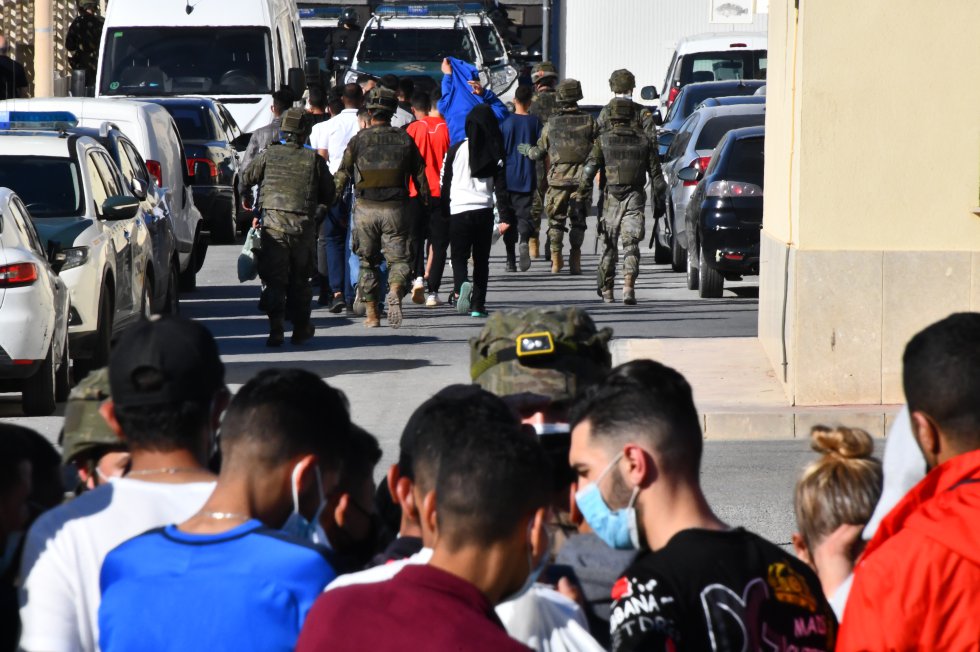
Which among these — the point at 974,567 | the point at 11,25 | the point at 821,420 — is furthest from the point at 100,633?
the point at 11,25

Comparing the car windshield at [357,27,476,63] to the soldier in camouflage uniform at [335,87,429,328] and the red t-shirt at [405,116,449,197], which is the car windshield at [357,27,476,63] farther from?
the soldier in camouflage uniform at [335,87,429,328]

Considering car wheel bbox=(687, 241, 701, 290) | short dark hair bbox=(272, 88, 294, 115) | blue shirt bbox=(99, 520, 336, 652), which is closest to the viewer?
blue shirt bbox=(99, 520, 336, 652)

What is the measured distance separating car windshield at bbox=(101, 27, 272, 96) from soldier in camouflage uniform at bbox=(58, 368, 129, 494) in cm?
2042

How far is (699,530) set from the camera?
10.8 ft

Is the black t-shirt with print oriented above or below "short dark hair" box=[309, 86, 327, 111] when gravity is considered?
below

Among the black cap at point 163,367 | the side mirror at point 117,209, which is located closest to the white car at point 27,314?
the side mirror at point 117,209

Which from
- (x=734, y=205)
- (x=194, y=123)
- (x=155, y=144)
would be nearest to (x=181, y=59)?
(x=194, y=123)

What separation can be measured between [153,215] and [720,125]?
6647 millimetres

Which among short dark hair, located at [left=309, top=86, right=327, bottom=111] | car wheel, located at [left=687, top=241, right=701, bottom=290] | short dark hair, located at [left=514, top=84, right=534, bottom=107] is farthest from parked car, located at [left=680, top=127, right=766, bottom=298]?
short dark hair, located at [left=309, top=86, right=327, bottom=111]

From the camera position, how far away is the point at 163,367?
11.8 feet

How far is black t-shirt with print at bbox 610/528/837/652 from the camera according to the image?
3.14 m

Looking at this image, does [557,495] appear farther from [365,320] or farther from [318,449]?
[365,320]

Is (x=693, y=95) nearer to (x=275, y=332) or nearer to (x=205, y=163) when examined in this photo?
(x=205, y=163)

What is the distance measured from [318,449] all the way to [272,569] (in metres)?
0.41
